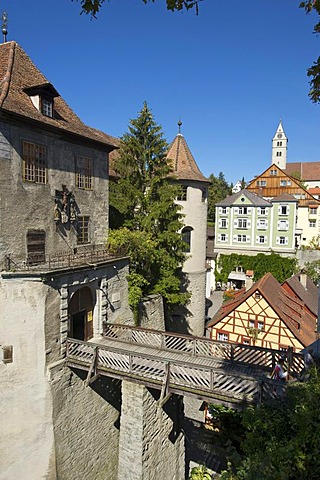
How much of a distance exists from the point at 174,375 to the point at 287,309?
37.2 feet

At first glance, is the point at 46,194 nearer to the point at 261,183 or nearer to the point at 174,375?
the point at 174,375

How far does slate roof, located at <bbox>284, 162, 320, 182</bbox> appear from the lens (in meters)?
66.5

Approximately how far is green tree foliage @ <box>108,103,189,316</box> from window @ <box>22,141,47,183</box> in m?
5.80

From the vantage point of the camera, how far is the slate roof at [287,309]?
17609 millimetres

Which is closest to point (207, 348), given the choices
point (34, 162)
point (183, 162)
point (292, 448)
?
point (292, 448)

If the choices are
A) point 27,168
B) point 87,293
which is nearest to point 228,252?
point 87,293

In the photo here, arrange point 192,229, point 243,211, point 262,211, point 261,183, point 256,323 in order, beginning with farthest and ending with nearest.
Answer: point 261,183 → point 243,211 → point 262,211 → point 192,229 → point 256,323

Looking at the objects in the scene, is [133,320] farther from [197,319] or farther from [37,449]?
[197,319]

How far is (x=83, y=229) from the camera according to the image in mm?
15844

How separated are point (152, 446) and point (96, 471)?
3650 mm

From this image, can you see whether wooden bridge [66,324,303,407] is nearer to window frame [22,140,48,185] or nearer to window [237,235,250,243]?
window frame [22,140,48,185]

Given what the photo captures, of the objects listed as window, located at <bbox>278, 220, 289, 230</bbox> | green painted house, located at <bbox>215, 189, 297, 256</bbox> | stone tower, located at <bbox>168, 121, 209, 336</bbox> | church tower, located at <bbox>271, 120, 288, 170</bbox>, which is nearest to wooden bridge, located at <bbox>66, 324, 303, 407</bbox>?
stone tower, located at <bbox>168, 121, 209, 336</bbox>

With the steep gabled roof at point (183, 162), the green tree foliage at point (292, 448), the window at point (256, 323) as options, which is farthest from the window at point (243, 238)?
the green tree foliage at point (292, 448)

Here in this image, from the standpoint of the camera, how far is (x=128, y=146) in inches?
744
